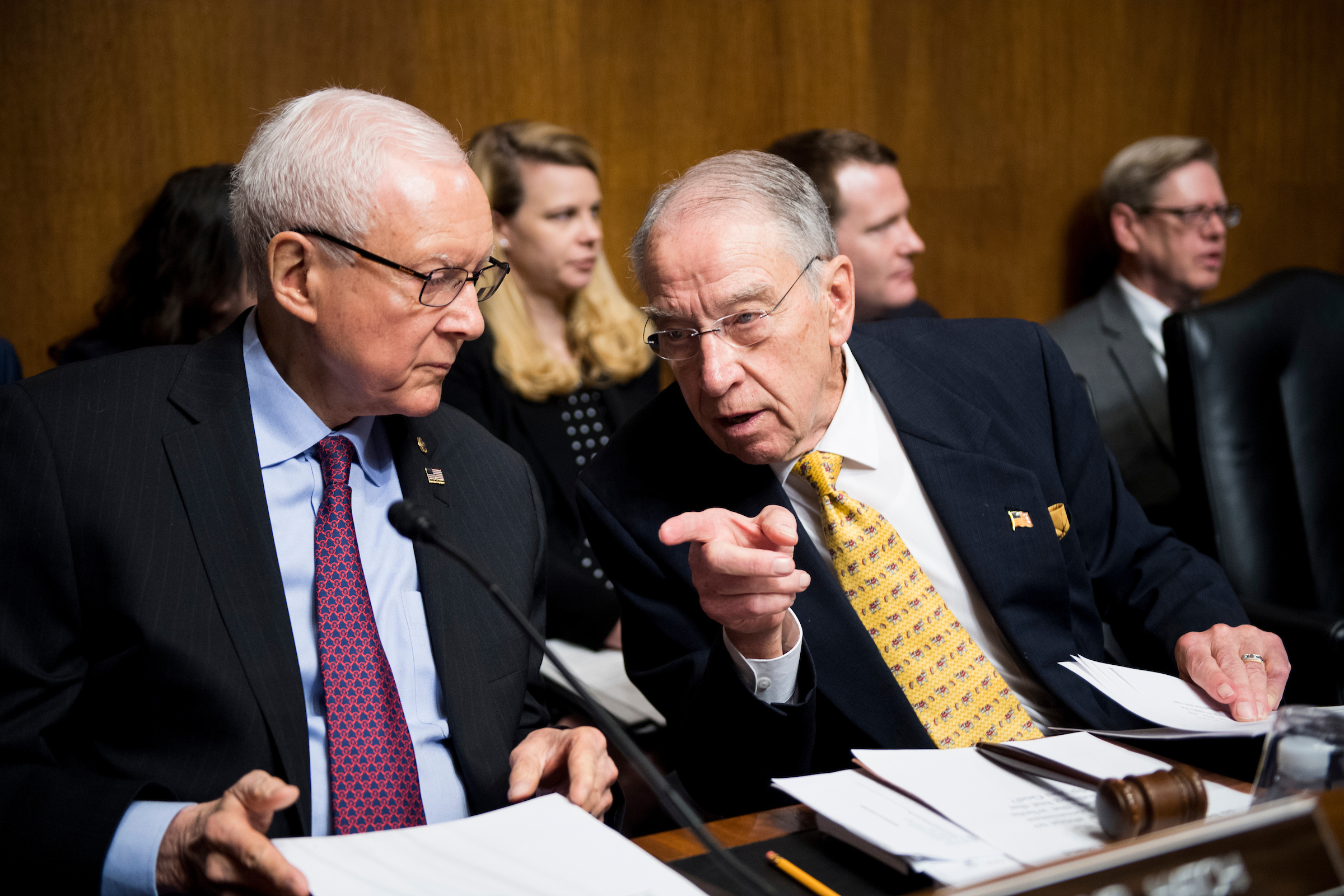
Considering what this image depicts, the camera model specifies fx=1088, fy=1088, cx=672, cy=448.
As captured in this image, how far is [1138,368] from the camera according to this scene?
3.15 metres

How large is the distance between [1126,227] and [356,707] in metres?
3.14

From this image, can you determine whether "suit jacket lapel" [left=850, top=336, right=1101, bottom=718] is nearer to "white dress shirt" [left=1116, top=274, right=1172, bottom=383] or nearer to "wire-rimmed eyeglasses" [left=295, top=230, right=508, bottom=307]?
"wire-rimmed eyeglasses" [left=295, top=230, right=508, bottom=307]

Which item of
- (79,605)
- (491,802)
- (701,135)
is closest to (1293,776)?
(491,802)

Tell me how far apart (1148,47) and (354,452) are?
138 inches

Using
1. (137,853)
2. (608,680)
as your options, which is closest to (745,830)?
→ (137,853)

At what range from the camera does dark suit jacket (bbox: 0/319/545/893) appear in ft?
3.63

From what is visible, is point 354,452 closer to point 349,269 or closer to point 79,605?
point 349,269

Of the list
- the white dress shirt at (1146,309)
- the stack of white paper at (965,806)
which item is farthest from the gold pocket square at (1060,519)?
the white dress shirt at (1146,309)

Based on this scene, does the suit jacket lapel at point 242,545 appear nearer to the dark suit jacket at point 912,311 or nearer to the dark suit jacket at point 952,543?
the dark suit jacket at point 952,543

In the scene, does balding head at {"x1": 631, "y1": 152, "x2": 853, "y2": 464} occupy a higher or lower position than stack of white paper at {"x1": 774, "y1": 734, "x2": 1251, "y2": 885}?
higher

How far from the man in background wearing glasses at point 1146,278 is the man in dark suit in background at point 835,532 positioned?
58.0 inches

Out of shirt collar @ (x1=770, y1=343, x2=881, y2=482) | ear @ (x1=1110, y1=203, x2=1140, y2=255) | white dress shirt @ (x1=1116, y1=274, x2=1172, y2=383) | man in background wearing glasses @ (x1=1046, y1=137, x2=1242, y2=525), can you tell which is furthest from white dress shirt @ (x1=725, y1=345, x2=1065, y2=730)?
ear @ (x1=1110, y1=203, x2=1140, y2=255)

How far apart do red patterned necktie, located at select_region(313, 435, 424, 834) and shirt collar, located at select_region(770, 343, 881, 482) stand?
0.63m

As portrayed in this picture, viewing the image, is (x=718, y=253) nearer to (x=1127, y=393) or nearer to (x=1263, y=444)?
(x=1263, y=444)
